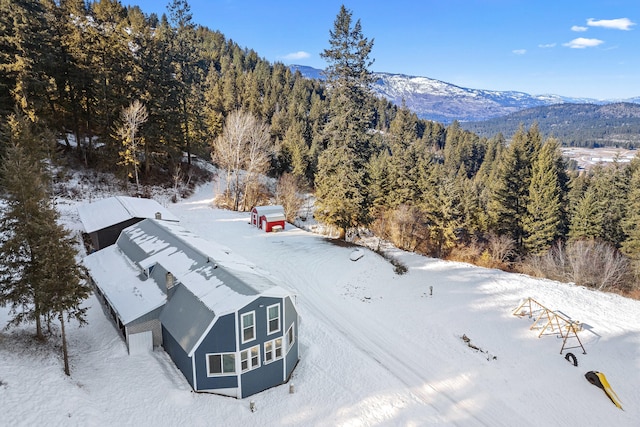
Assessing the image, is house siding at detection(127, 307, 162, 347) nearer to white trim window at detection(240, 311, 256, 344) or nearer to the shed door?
the shed door

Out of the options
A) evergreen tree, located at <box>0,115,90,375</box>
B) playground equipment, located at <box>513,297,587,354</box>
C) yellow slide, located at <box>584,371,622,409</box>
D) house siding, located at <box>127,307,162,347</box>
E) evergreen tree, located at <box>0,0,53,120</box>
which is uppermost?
evergreen tree, located at <box>0,0,53,120</box>

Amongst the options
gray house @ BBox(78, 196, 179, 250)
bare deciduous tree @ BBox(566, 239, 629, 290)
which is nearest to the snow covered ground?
bare deciduous tree @ BBox(566, 239, 629, 290)

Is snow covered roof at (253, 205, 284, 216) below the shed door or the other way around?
the other way around

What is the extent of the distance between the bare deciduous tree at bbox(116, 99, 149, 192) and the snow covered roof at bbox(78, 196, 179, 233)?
304 inches

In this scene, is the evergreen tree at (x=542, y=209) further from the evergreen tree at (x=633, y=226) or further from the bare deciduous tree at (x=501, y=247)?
the evergreen tree at (x=633, y=226)

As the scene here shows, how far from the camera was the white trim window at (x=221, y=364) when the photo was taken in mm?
13984

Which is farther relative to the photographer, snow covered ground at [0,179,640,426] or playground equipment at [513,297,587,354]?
playground equipment at [513,297,587,354]

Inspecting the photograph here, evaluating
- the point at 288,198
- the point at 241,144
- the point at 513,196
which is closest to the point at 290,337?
the point at 288,198

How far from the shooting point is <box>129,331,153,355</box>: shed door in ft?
50.9

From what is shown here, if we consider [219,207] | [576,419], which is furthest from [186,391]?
[219,207]

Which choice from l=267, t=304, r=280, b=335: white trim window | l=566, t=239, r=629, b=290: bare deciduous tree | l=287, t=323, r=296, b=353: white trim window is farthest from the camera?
l=566, t=239, r=629, b=290: bare deciduous tree

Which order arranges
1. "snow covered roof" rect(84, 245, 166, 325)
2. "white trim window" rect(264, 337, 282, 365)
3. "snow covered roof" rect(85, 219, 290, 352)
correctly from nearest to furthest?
"snow covered roof" rect(85, 219, 290, 352)
"white trim window" rect(264, 337, 282, 365)
"snow covered roof" rect(84, 245, 166, 325)

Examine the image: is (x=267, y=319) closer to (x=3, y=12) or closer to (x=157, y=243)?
(x=157, y=243)

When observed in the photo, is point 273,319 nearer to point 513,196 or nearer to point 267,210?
point 267,210
